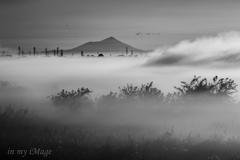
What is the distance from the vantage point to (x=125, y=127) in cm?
2766

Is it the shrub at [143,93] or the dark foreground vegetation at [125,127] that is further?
the shrub at [143,93]

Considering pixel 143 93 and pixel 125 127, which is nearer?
pixel 125 127

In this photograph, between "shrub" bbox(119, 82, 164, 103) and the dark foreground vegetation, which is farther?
"shrub" bbox(119, 82, 164, 103)

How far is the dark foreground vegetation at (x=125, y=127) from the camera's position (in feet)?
74.0

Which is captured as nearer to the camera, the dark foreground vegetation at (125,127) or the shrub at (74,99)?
the dark foreground vegetation at (125,127)

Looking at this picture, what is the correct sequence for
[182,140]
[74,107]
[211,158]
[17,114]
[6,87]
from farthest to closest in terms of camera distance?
[6,87] < [74,107] < [17,114] < [182,140] < [211,158]

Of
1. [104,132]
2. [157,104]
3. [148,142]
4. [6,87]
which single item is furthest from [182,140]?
[6,87]

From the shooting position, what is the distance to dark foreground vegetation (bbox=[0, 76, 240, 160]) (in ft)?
74.0

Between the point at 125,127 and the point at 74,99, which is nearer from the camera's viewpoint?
the point at 125,127

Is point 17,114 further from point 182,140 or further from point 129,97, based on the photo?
point 182,140

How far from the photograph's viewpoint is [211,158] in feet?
73.4

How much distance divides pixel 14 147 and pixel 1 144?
3.04 feet

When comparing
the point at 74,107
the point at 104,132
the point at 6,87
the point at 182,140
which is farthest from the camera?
the point at 6,87

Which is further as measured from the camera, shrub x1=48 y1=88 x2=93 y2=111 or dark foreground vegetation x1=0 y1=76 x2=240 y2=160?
shrub x1=48 y1=88 x2=93 y2=111
